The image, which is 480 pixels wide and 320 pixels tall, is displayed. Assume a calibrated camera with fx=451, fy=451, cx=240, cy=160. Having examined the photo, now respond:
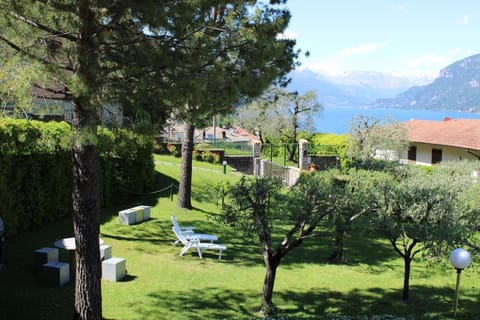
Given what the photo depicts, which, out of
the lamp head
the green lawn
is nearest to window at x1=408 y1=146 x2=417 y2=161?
the green lawn

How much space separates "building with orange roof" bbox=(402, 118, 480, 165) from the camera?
28.0m

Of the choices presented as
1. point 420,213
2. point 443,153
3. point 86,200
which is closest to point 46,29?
point 86,200

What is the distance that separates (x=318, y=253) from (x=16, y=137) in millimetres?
8338

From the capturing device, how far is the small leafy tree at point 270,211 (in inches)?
320

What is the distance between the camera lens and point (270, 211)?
8.54m

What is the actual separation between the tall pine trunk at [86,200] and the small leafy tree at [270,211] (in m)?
2.68

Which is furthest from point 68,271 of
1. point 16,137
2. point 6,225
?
point 16,137

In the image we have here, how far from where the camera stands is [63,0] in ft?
18.4

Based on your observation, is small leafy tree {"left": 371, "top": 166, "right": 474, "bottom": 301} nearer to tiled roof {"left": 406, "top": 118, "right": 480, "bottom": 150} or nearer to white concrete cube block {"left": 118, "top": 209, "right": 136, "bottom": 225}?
white concrete cube block {"left": 118, "top": 209, "right": 136, "bottom": 225}

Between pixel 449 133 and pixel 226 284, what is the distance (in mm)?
26100

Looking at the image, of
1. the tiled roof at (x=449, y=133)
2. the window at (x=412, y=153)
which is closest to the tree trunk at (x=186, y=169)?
the tiled roof at (x=449, y=133)

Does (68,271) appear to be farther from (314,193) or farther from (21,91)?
(314,193)

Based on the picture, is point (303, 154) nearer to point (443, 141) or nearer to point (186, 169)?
point (443, 141)

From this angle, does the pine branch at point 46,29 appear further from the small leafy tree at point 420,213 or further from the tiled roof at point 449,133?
the tiled roof at point 449,133
